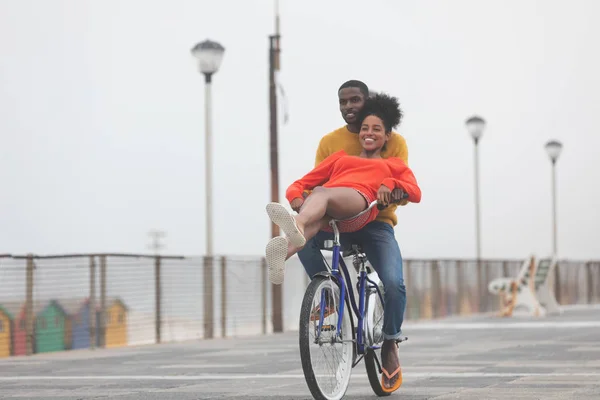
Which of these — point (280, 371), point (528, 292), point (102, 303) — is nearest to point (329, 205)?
point (280, 371)

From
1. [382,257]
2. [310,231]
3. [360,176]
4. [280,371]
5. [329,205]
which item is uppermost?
[360,176]

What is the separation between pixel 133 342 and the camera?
58.0 ft

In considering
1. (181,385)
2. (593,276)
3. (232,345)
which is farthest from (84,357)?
(593,276)

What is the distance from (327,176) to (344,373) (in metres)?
1.12

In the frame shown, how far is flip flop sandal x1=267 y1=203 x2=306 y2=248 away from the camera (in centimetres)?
655

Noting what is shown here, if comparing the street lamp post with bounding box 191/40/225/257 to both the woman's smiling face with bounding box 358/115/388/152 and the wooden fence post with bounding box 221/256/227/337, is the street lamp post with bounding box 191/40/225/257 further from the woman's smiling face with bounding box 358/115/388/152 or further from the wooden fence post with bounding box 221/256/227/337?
the woman's smiling face with bounding box 358/115/388/152

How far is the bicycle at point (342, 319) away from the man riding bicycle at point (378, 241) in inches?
3.0

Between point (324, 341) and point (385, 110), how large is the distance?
1.45 m

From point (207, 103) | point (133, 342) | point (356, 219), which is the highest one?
point (207, 103)

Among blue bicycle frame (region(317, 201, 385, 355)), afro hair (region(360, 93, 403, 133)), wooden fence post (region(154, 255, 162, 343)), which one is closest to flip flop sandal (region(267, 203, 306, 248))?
blue bicycle frame (region(317, 201, 385, 355))

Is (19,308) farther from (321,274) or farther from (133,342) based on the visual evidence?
(321,274)

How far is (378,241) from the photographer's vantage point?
7.41 m

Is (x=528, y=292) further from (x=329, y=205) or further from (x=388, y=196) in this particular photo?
(x=329, y=205)

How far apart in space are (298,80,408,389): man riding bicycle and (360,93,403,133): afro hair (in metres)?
0.07
